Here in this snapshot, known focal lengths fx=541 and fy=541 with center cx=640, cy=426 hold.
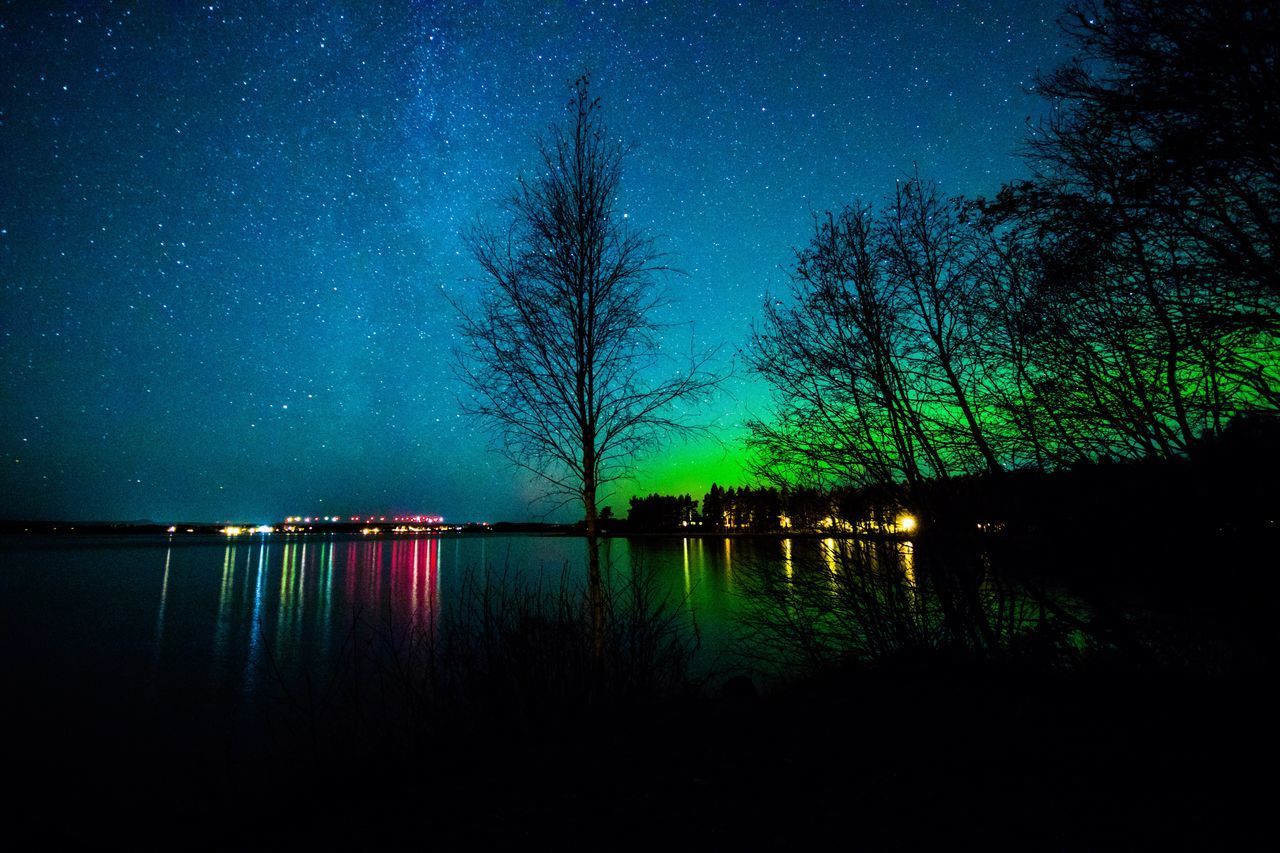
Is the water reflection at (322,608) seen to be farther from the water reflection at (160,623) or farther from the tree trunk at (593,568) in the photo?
the tree trunk at (593,568)

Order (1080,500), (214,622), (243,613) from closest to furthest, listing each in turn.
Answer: (1080,500) → (214,622) → (243,613)

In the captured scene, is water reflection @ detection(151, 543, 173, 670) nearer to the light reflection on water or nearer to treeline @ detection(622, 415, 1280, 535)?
the light reflection on water

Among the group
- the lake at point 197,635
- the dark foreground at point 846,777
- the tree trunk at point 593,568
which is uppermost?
the tree trunk at point 593,568

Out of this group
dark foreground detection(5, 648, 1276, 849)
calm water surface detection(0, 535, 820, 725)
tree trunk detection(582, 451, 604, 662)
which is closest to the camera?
dark foreground detection(5, 648, 1276, 849)

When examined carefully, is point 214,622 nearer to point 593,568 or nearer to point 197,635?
point 197,635

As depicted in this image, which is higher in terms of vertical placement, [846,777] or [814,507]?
[814,507]

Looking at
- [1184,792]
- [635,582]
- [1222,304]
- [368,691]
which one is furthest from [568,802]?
[368,691]

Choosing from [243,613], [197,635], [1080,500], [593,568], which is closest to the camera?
[1080,500]

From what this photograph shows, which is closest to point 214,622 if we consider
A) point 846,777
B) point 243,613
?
point 243,613

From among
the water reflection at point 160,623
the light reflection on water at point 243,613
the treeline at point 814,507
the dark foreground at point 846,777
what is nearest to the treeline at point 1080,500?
the treeline at point 814,507

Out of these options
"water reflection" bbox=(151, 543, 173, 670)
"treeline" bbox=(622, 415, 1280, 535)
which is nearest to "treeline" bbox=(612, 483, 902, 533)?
"treeline" bbox=(622, 415, 1280, 535)

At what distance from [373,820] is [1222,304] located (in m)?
8.86

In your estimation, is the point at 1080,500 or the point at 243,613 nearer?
the point at 1080,500

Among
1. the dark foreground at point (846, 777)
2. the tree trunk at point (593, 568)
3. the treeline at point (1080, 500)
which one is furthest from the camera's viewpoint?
the tree trunk at point (593, 568)
